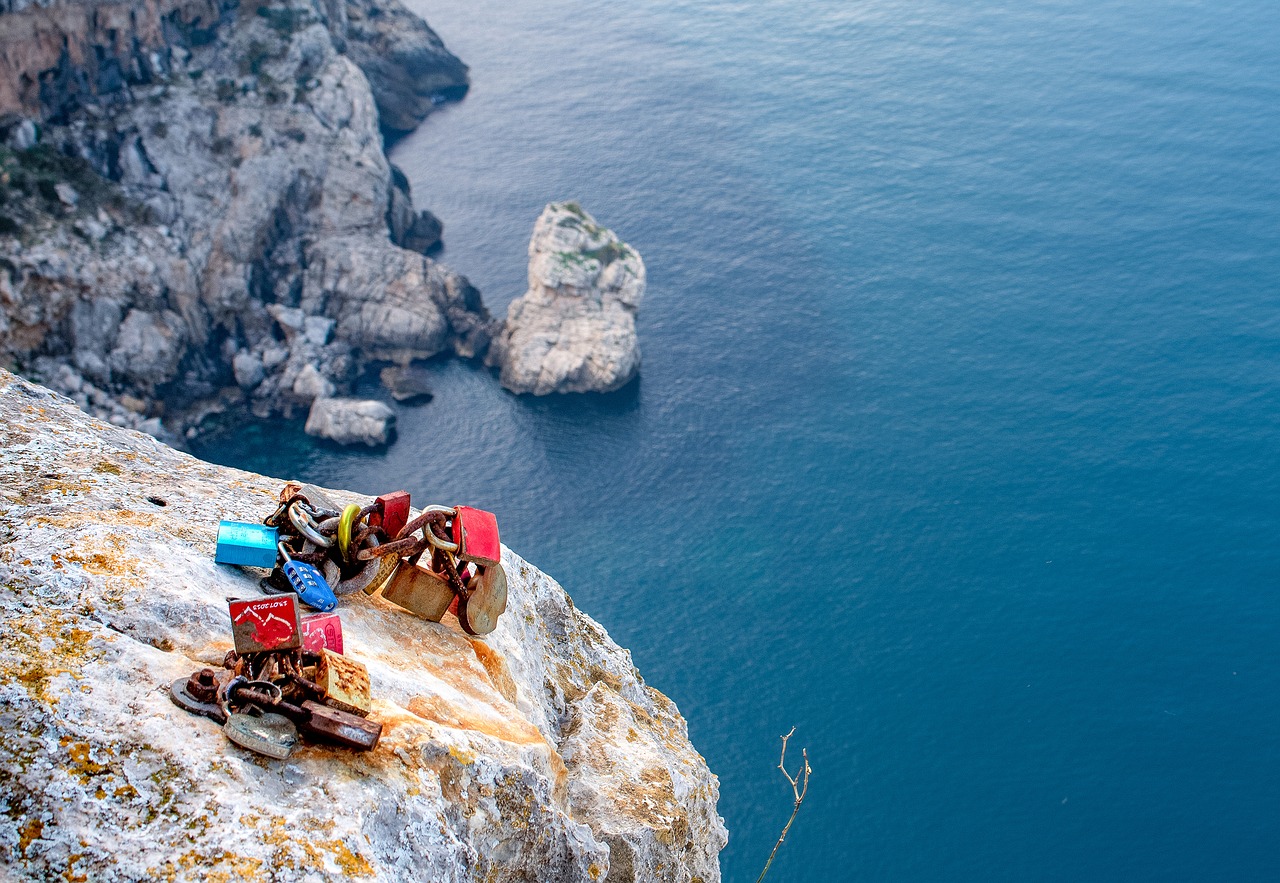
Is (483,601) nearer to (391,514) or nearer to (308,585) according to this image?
(391,514)

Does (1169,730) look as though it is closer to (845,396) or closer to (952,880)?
(952,880)

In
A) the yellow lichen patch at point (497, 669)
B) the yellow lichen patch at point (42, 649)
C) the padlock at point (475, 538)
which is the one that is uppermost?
the yellow lichen patch at point (42, 649)

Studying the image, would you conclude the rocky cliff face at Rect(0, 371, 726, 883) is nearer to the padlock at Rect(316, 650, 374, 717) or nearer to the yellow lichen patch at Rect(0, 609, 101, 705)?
the yellow lichen patch at Rect(0, 609, 101, 705)

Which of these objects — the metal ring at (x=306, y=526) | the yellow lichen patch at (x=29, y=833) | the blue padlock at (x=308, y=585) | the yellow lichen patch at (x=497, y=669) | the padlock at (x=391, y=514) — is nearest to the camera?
the yellow lichen patch at (x=29, y=833)

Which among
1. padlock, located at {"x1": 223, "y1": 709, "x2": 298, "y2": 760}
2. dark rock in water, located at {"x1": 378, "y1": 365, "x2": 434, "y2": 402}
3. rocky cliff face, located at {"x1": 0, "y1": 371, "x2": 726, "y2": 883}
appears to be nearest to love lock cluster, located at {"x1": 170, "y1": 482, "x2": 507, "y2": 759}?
padlock, located at {"x1": 223, "y1": 709, "x2": 298, "y2": 760}

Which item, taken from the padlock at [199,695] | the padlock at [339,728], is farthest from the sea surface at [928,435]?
the padlock at [199,695]

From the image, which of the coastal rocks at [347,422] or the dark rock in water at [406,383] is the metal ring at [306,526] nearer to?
the coastal rocks at [347,422]

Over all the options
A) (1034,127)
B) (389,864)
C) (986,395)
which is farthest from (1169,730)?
(1034,127)
